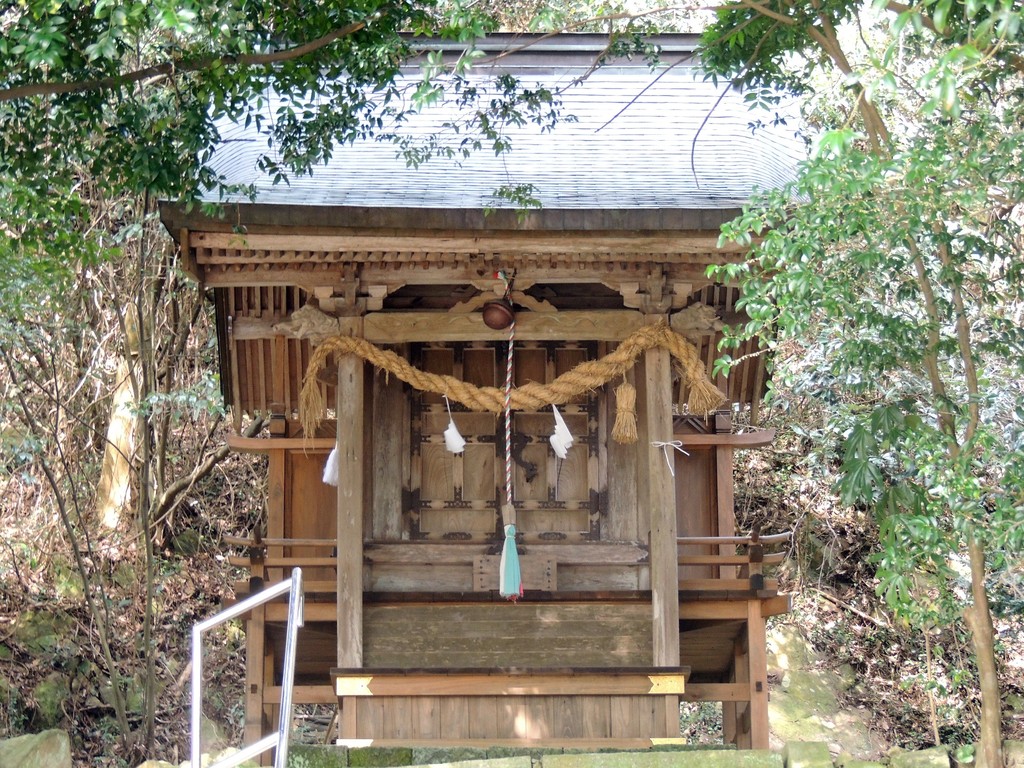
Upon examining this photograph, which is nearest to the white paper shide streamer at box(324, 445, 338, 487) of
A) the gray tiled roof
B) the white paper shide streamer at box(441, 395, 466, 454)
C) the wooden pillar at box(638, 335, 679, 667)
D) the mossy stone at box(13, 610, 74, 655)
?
the white paper shide streamer at box(441, 395, 466, 454)

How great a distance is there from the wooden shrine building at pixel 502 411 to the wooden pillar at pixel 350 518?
1cm

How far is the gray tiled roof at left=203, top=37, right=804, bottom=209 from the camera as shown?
6.88 meters

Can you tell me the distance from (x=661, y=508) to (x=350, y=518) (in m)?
1.94

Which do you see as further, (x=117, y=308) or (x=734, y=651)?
(x=117, y=308)

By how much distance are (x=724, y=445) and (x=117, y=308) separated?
597 cm

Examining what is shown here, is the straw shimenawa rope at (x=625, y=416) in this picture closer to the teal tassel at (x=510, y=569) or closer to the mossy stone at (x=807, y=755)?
the teal tassel at (x=510, y=569)

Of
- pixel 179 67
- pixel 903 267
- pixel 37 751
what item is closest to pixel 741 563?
pixel 903 267

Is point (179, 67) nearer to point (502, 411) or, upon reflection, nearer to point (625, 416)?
point (502, 411)

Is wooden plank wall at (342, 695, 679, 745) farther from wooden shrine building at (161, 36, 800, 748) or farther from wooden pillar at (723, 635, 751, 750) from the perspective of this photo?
wooden pillar at (723, 635, 751, 750)

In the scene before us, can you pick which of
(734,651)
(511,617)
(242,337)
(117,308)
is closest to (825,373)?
(734,651)

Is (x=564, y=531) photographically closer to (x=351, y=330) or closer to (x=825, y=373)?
(x=351, y=330)

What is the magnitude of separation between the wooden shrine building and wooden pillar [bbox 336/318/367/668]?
0.01 metres

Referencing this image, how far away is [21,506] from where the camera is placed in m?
11.9

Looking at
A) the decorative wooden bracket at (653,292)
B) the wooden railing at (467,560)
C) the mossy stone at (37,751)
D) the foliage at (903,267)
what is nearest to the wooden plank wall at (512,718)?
the wooden railing at (467,560)
